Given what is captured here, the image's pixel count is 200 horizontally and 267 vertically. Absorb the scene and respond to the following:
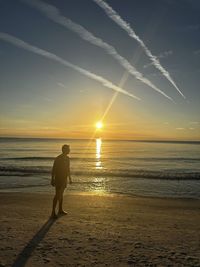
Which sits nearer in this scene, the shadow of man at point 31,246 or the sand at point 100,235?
the shadow of man at point 31,246

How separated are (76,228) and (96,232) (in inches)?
27.9

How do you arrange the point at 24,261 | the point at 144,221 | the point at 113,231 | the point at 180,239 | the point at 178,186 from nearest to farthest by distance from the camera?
the point at 24,261
the point at 180,239
the point at 113,231
the point at 144,221
the point at 178,186

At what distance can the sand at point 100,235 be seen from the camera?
6.38 meters

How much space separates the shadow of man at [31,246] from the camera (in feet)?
20.2

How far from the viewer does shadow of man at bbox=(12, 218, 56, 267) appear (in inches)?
243

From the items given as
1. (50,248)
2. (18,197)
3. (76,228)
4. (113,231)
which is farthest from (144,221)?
(18,197)

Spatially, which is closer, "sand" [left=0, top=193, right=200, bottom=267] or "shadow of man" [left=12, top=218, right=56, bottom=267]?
"shadow of man" [left=12, top=218, right=56, bottom=267]

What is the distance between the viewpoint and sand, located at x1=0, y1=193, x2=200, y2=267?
638 centimetres

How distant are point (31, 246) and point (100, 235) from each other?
1.91 metres

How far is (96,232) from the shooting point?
8.38 meters

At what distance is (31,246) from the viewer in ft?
23.3

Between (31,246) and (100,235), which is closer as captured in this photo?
(31,246)

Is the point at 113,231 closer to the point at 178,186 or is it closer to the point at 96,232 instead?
the point at 96,232

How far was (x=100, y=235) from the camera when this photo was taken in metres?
8.09
